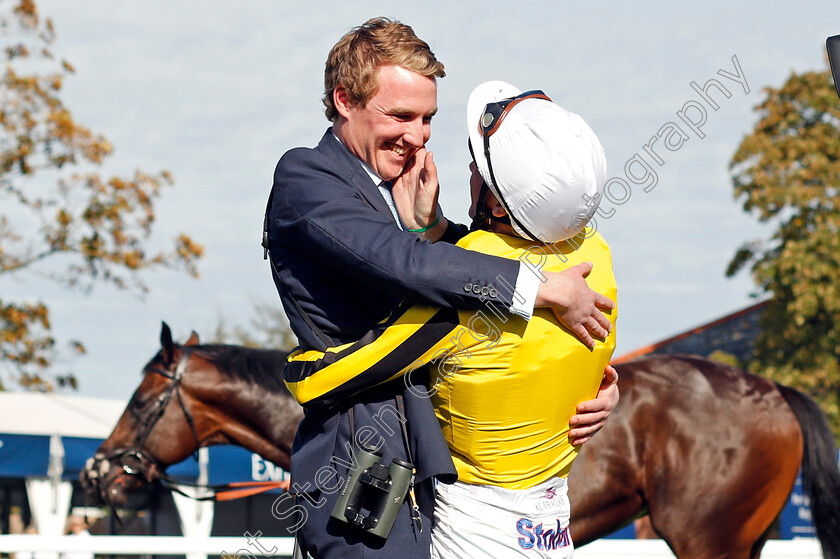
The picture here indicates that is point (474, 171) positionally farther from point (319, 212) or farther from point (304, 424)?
point (304, 424)

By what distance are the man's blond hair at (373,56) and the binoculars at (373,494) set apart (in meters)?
0.91

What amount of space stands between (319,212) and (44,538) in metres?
3.30

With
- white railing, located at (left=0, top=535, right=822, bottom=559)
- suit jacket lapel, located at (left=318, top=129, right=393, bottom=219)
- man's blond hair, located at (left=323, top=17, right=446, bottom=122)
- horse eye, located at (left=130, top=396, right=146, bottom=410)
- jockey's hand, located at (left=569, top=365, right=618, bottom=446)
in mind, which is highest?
man's blond hair, located at (left=323, top=17, right=446, bottom=122)

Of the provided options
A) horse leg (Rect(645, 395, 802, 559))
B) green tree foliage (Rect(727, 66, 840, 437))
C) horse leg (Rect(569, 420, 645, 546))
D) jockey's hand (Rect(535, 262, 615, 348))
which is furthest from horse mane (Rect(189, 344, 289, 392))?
green tree foliage (Rect(727, 66, 840, 437))

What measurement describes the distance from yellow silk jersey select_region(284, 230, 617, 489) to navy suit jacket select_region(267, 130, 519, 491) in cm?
5

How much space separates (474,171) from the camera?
6.90 feet

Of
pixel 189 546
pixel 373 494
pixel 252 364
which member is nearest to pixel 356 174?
pixel 373 494

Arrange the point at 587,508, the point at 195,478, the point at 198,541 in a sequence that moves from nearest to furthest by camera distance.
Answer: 1. the point at 198,541
2. the point at 587,508
3. the point at 195,478

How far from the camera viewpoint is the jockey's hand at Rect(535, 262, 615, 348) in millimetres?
1860

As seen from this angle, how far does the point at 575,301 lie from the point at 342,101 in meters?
0.85

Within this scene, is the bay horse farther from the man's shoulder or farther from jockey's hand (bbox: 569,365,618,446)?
the man's shoulder

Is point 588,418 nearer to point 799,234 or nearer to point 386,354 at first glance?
point 386,354

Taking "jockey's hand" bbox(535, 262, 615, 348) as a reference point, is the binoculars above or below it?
below

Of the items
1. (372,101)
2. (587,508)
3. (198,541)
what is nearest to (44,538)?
(198,541)
